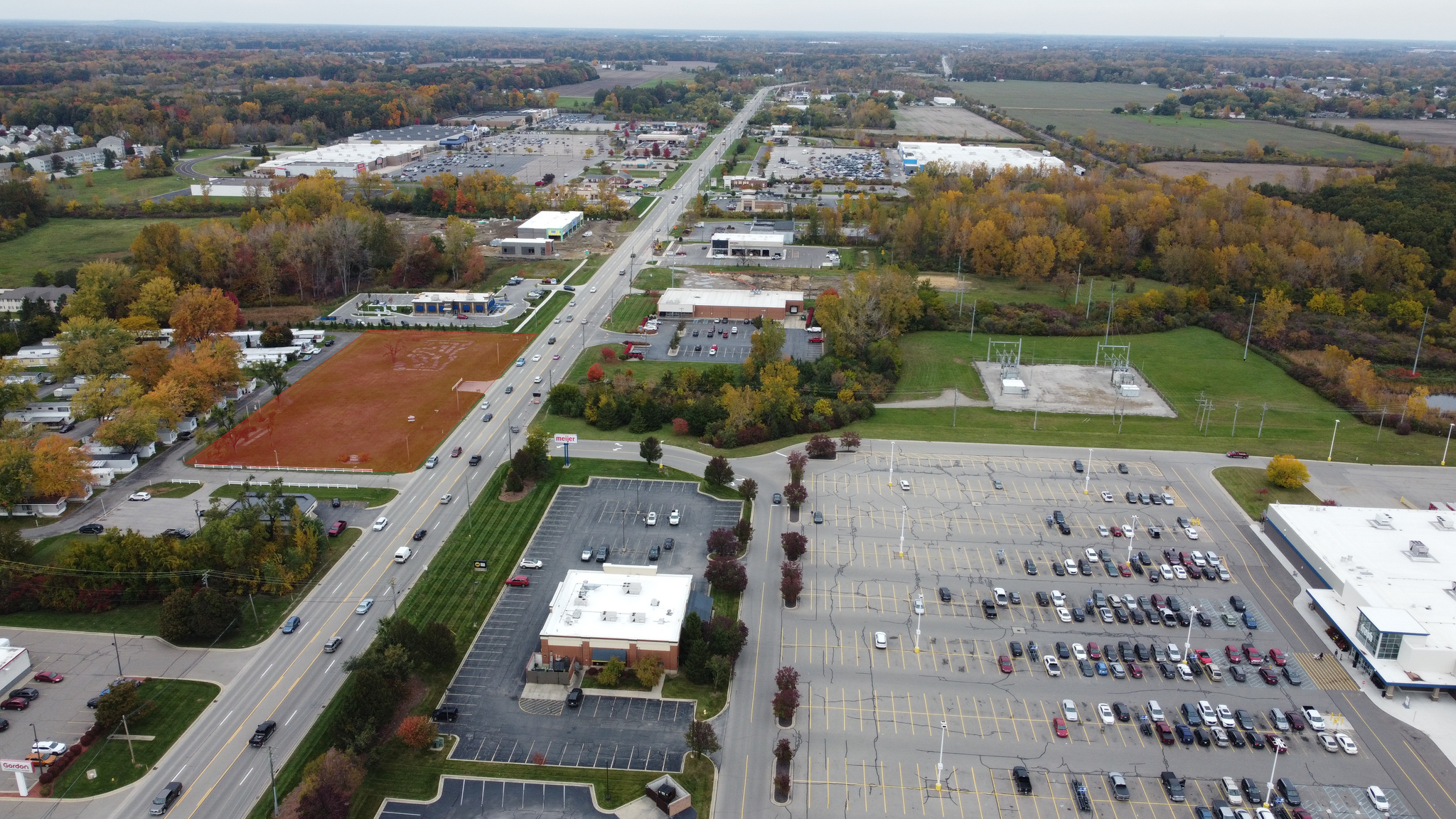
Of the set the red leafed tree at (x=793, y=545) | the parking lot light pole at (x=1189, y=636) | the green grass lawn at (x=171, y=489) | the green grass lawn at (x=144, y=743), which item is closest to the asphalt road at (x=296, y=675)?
the green grass lawn at (x=144, y=743)

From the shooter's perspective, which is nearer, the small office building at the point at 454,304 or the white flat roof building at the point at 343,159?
the small office building at the point at 454,304

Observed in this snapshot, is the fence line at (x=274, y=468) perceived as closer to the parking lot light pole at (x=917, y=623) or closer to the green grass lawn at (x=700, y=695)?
the green grass lawn at (x=700, y=695)

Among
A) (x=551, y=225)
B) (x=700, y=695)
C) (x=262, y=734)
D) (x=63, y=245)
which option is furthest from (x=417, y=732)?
(x=63, y=245)

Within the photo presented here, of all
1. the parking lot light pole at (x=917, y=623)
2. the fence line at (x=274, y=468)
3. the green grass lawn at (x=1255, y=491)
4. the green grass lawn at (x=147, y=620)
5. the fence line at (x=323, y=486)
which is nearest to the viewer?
the parking lot light pole at (x=917, y=623)

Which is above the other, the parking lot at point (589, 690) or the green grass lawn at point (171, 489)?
the green grass lawn at point (171, 489)

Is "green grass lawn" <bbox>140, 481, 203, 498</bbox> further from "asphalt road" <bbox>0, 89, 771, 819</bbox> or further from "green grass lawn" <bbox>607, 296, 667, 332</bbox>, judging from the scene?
"green grass lawn" <bbox>607, 296, 667, 332</bbox>

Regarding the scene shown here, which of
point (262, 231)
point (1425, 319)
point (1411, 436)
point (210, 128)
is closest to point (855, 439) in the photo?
point (1411, 436)

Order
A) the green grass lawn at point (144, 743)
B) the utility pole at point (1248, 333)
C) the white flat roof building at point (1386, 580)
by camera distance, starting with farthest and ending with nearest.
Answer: the utility pole at point (1248, 333) < the white flat roof building at point (1386, 580) < the green grass lawn at point (144, 743)
